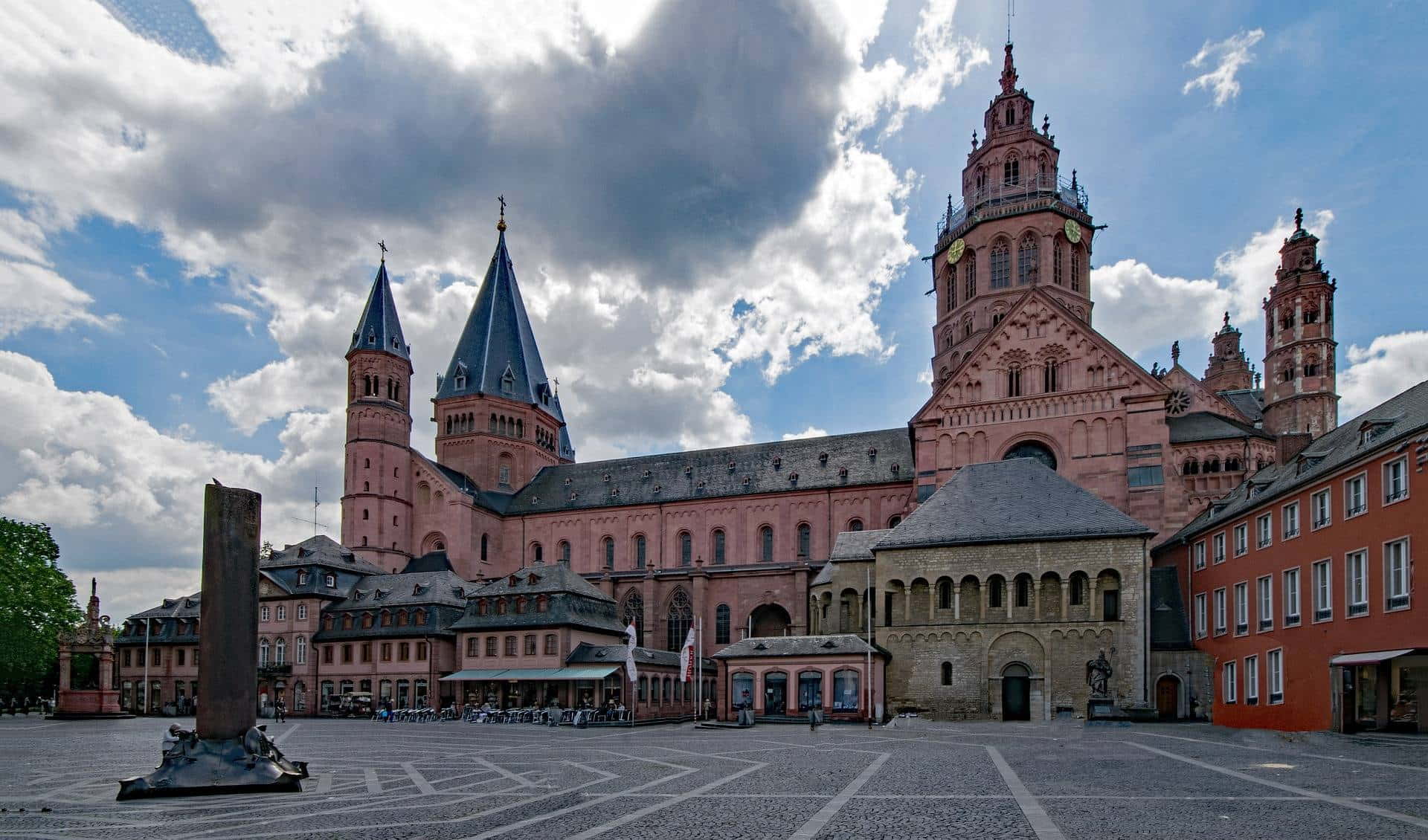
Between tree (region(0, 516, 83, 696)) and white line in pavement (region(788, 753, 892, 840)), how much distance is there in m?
58.8

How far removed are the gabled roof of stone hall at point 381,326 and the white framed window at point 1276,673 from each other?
6470cm

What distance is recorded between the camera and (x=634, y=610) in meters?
75.2

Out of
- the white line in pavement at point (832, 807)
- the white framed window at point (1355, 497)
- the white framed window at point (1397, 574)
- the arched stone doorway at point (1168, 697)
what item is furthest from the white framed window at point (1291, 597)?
the white line in pavement at point (832, 807)

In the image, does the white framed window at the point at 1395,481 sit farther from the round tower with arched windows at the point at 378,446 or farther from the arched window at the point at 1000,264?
the round tower with arched windows at the point at 378,446

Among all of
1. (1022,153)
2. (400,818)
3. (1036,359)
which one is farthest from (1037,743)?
(1022,153)

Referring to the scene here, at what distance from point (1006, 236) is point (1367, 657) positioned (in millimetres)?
47029

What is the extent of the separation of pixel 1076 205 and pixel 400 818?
69.8m

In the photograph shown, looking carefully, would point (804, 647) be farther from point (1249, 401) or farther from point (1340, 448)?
point (1249, 401)

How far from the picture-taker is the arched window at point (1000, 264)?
73562 mm

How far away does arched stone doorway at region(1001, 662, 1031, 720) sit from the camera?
48.0 metres

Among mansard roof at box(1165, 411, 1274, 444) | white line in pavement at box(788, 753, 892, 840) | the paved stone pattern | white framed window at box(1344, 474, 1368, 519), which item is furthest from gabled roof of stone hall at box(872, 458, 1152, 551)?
white line in pavement at box(788, 753, 892, 840)

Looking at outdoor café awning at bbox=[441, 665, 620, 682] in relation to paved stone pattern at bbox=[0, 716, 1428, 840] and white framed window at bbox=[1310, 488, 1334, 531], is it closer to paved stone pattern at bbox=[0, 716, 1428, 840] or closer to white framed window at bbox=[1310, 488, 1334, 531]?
paved stone pattern at bbox=[0, 716, 1428, 840]

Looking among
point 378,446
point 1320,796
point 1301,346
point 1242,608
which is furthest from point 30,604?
point 1301,346

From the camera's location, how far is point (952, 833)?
14.1 meters
